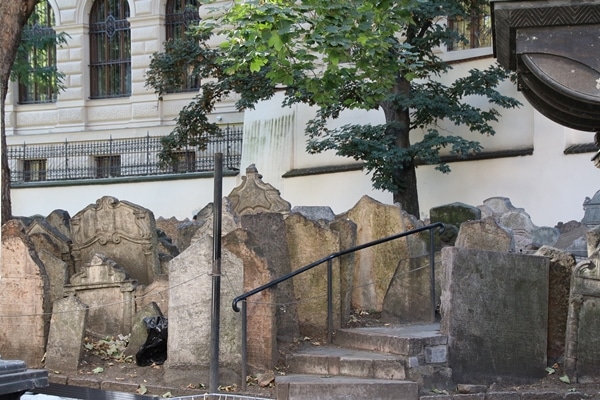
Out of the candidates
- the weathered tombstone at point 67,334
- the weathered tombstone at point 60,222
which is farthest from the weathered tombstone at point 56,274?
the weathered tombstone at point 60,222

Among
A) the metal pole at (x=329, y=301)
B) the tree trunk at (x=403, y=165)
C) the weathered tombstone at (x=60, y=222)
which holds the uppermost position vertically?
the tree trunk at (x=403, y=165)

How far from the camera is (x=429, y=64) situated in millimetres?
22125

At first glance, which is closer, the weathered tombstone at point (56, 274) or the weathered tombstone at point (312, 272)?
the weathered tombstone at point (312, 272)

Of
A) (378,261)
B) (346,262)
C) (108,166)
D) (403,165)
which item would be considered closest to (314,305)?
(346,262)

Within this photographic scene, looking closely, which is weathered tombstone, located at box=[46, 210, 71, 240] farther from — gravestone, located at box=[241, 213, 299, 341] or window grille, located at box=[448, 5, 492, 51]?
window grille, located at box=[448, 5, 492, 51]

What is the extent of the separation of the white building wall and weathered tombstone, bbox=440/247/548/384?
10008mm

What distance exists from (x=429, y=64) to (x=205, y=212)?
618 cm

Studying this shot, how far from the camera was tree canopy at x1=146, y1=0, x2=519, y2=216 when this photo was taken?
1344 centimetres

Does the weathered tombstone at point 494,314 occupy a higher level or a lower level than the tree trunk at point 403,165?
lower

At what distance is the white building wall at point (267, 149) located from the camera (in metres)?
22.4

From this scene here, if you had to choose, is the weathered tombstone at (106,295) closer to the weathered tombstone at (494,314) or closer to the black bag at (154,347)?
the black bag at (154,347)

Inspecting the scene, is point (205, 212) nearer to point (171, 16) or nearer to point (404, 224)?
point (404, 224)

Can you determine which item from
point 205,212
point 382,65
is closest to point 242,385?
point 382,65

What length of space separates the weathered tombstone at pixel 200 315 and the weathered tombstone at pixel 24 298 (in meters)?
1.72
